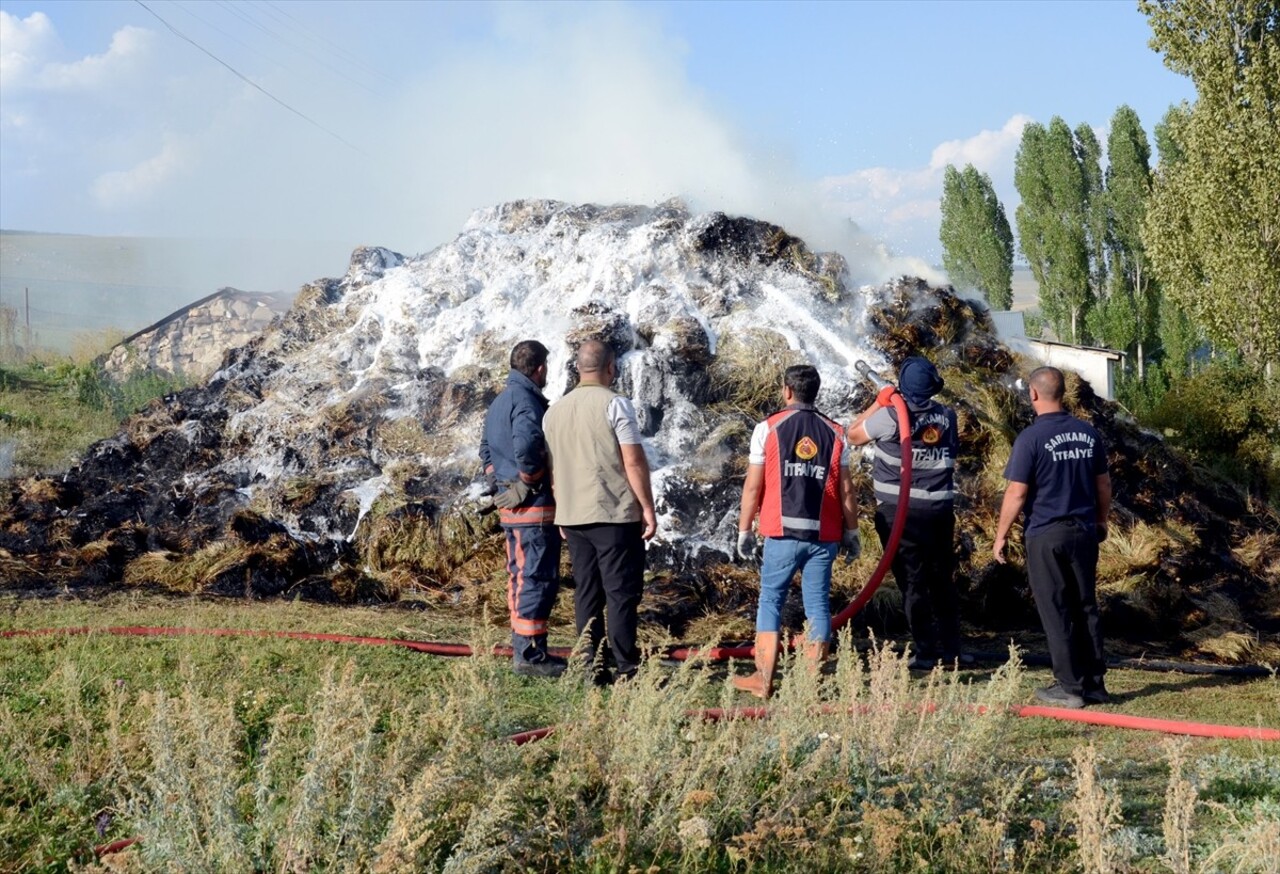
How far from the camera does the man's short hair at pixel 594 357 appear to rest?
259 inches

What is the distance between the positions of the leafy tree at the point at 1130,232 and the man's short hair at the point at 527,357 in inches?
1265

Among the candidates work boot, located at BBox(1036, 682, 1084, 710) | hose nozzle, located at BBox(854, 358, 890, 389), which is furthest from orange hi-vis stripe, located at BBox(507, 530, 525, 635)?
hose nozzle, located at BBox(854, 358, 890, 389)

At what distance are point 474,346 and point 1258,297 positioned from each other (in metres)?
13.3

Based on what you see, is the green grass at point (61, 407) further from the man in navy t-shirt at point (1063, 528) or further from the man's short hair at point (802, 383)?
the man in navy t-shirt at point (1063, 528)

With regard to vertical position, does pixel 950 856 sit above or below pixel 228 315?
below

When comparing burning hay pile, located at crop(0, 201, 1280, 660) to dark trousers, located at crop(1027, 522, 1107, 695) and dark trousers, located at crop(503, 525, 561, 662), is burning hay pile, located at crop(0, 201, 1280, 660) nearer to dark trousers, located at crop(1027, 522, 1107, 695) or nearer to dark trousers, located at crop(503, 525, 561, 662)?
dark trousers, located at crop(503, 525, 561, 662)

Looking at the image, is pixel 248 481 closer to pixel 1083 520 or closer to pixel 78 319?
pixel 1083 520

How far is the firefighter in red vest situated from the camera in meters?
6.37

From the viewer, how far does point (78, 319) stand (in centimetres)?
6112

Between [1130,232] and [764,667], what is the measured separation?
1351 inches

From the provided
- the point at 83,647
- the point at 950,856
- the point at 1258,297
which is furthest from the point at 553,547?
the point at 1258,297

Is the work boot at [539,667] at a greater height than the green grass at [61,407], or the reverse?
the green grass at [61,407]

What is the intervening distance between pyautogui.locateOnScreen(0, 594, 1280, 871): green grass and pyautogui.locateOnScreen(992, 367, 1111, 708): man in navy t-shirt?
1.07 m

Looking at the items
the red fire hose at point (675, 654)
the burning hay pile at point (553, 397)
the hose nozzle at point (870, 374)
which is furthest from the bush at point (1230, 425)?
the red fire hose at point (675, 654)
